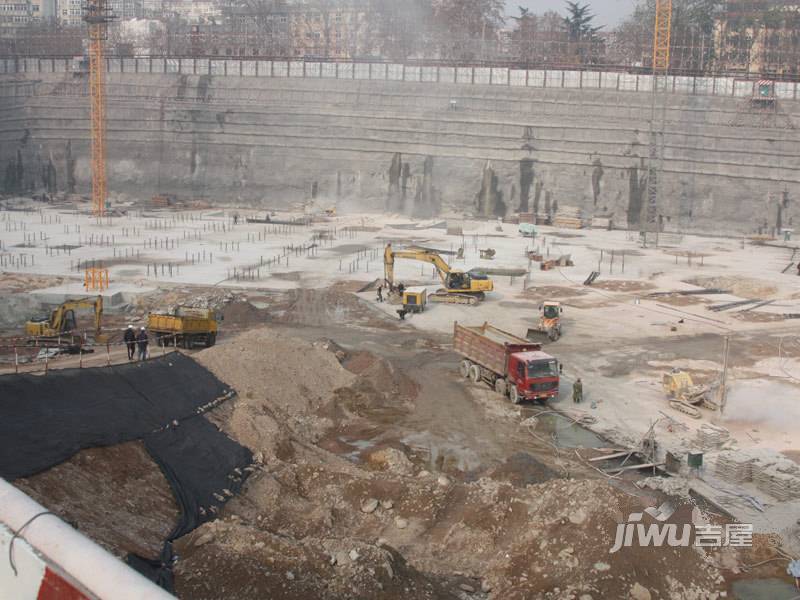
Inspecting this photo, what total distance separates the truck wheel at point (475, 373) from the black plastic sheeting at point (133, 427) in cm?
962

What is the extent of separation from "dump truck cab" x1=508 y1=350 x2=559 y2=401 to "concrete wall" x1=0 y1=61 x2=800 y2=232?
51.4 m

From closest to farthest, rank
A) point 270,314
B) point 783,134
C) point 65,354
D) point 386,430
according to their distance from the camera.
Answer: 1. point 386,430
2. point 65,354
3. point 270,314
4. point 783,134

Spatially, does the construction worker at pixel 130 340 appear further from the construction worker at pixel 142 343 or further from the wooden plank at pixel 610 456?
the wooden plank at pixel 610 456

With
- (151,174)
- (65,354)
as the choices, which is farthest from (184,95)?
(65,354)

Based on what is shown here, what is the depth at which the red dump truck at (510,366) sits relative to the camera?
26516mm

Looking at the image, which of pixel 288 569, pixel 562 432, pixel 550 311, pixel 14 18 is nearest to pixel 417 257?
pixel 550 311

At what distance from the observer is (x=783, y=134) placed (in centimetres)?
7250

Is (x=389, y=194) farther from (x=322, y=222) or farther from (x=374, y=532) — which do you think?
(x=374, y=532)

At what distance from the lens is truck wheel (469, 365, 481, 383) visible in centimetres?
2903

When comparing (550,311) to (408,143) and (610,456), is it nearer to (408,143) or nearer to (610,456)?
(610,456)

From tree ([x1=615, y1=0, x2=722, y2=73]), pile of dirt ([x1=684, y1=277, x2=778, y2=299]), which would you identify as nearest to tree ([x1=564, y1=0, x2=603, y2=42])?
tree ([x1=615, y1=0, x2=722, y2=73])

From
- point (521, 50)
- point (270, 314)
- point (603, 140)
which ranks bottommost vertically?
point (270, 314)

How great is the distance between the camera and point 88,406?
19.0m

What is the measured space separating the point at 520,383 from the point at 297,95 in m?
65.4
